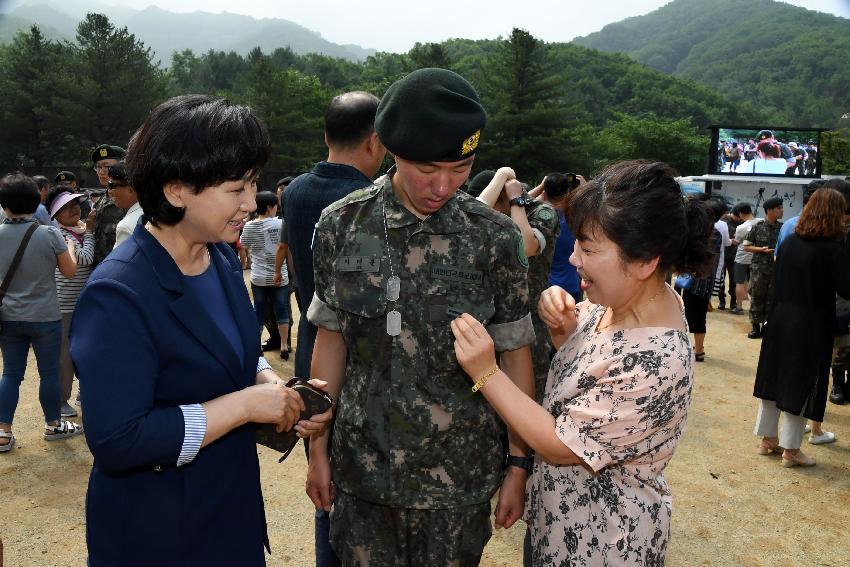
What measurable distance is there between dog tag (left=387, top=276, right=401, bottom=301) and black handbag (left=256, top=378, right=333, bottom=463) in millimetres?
358

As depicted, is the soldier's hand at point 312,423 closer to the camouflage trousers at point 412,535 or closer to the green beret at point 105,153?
the camouflage trousers at point 412,535

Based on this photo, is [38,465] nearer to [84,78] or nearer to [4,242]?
[4,242]

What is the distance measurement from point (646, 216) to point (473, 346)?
0.61m

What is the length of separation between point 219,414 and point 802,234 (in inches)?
185

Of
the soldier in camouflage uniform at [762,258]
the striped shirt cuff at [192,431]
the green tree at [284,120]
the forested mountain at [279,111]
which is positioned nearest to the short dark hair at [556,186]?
the striped shirt cuff at [192,431]

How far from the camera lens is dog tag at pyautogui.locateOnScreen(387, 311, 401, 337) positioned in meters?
1.97

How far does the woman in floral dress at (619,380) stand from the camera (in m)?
Result: 1.76

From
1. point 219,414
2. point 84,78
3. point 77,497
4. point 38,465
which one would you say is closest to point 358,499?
point 219,414

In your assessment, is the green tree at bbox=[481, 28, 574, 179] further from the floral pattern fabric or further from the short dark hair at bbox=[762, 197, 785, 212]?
the floral pattern fabric

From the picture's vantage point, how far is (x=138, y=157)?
1589 millimetres

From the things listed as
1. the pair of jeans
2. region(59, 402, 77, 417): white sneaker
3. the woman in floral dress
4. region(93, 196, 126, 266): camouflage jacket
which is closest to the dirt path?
region(59, 402, 77, 417): white sneaker

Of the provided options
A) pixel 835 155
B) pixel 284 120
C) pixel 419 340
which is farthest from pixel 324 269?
pixel 284 120

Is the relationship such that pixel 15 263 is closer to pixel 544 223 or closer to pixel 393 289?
pixel 544 223

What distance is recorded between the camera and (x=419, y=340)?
1.98m
